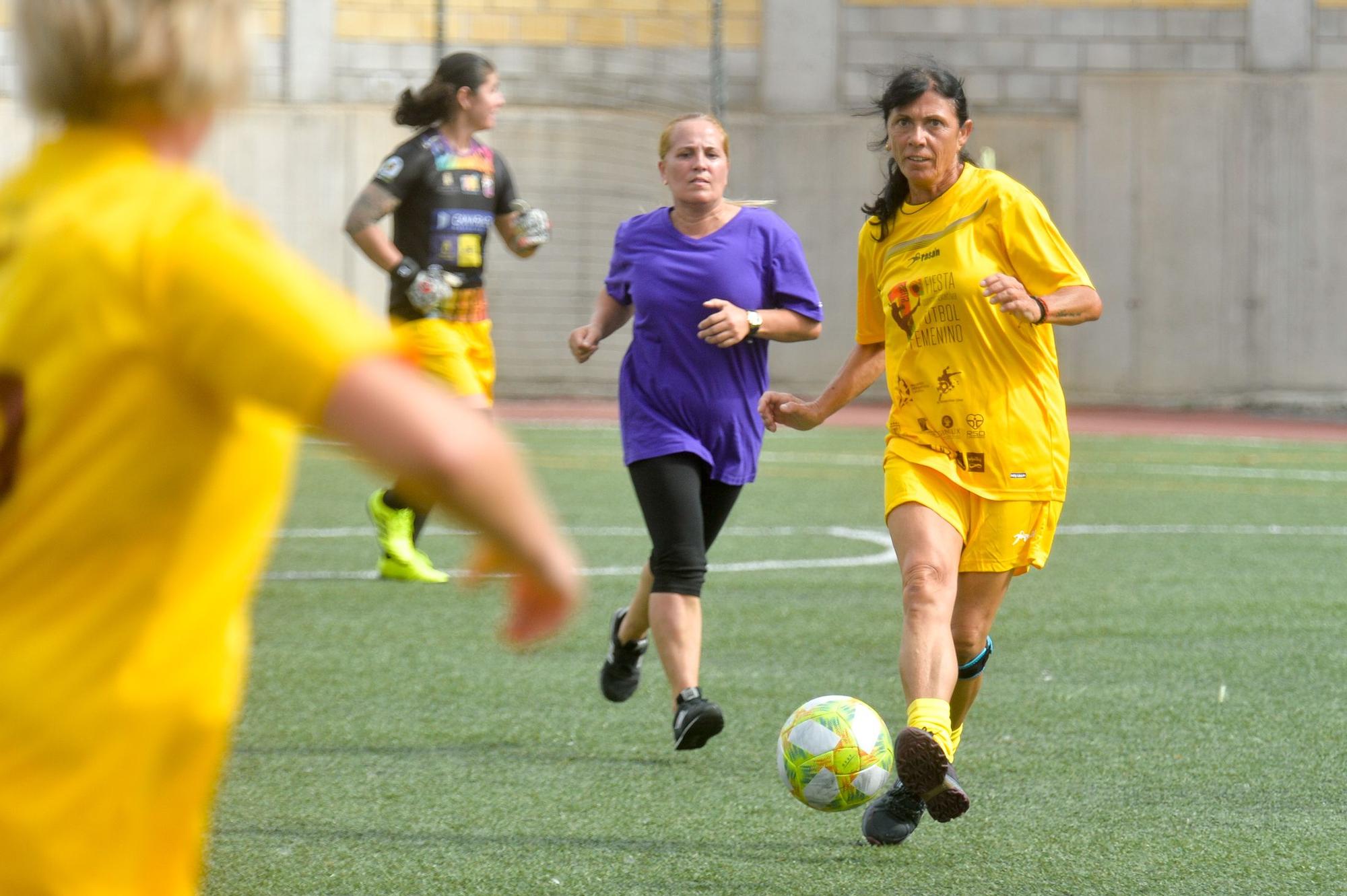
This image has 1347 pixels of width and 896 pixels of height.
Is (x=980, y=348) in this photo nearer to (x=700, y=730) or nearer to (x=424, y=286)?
(x=700, y=730)

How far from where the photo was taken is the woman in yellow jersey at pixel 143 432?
5.33 feet

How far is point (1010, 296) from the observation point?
4.70 m

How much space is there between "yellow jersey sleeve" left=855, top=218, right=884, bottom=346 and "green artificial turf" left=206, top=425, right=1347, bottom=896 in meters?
1.44

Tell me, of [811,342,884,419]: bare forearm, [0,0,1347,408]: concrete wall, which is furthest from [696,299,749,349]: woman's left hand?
[0,0,1347,408]: concrete wall

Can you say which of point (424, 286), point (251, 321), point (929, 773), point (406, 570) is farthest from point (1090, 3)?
point (251, 321)

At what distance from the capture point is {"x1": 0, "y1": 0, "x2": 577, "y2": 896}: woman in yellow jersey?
1.63m

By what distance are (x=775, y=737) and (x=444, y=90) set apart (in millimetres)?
4428

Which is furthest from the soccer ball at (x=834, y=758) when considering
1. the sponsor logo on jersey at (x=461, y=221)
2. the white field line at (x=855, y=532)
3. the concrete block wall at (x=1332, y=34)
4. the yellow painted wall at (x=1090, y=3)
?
the concrete block wall at (x=1332, y=34)

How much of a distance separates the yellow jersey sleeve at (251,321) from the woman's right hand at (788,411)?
3843 mm

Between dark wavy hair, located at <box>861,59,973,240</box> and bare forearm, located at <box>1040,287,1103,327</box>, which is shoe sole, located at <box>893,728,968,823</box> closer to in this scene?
bare forearm, located at <box>1040,287,1103,327</box>

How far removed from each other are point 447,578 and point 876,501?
502cm

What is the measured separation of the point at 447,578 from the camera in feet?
31.3

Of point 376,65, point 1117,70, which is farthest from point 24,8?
point 1117,70

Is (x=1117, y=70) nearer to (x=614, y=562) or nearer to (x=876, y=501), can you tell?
(x=876, y=501)
